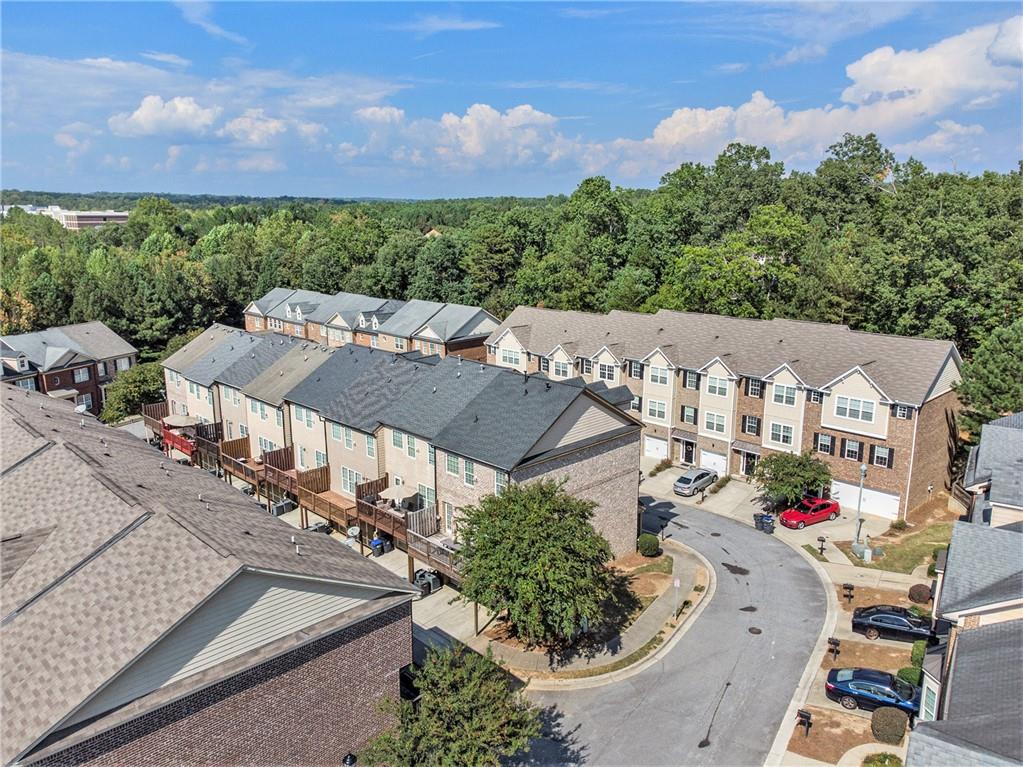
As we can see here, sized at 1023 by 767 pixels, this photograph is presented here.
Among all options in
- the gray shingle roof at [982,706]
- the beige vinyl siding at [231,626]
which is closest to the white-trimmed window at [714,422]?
the gray shingle roof at [982,706]

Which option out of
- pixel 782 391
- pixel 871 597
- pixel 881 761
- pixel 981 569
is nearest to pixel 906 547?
pixel 871 597

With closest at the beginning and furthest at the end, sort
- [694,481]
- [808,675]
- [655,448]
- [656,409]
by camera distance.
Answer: [808,675] < [694,481] < [656,409] < [655,448]

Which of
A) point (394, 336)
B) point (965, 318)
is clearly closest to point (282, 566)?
point (965, 318)

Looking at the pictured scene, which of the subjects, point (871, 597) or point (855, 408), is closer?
point (871, 597)

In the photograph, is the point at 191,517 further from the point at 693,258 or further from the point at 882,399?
the point at 693,258

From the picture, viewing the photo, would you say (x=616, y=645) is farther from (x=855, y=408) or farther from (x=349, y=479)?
(x=855, y=408)

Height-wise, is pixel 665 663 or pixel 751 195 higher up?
pixel 751 195
